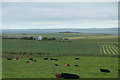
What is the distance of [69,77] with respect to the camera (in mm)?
25516

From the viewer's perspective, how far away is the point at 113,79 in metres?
25.2

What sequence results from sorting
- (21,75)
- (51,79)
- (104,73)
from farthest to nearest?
1. (104,73)
2. (21,75)
3. (51,79)

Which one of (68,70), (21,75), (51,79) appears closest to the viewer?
(51,79)

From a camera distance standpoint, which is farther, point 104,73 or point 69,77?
point 104,73

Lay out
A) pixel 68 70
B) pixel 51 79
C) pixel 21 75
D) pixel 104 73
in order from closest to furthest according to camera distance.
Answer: pixel 51 79
pixel 21 75
pixel 104 73
pixel 68 70

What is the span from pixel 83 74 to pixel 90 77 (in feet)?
5.98

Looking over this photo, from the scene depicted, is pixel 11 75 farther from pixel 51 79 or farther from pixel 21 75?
pixel 51 79

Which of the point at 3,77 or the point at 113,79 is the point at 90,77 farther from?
the point at 3,77

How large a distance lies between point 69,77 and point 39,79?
11.7ft

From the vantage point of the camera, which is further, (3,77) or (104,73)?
(104,73)

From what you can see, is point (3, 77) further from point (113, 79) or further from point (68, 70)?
point (113, 79)

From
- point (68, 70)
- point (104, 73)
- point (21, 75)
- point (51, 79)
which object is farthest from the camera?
point (68, 70)

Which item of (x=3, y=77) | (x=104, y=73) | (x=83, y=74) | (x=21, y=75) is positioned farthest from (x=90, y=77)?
(x=3, y=77)

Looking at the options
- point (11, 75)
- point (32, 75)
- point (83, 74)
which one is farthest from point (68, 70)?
point (11, 75)
